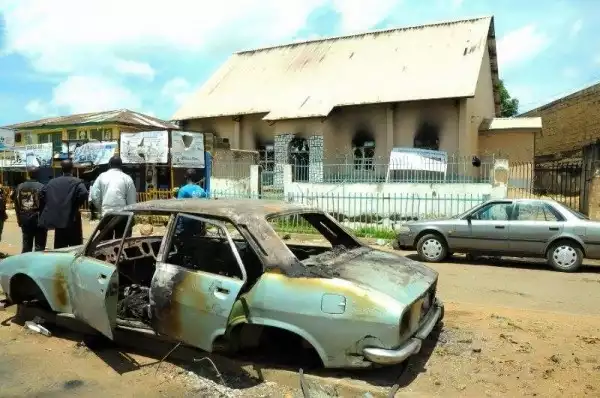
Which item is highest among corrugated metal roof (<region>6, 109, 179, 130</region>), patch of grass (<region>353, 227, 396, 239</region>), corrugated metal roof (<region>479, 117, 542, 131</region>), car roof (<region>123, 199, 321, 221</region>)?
corrugated metal roof (<region>6, 109, 179, 130</region>)

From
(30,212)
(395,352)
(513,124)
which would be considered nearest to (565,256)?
(395,352)

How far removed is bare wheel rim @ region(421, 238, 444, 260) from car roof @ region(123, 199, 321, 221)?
5766 millimetres

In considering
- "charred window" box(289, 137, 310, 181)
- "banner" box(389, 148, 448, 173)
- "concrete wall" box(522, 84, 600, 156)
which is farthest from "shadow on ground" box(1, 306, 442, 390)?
"concrete wall" box(522, 84, 600, 156)

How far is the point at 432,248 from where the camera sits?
10.1 metres

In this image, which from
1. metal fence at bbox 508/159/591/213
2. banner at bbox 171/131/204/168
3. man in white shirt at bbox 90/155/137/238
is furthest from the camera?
banner at bbox 171/131/204/168

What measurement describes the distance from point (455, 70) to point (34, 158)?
1923cm

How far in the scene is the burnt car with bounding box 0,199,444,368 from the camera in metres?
3.61

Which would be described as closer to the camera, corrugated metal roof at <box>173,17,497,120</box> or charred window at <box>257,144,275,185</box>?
corrugated metal roof at <box>173,17,497,120</box>

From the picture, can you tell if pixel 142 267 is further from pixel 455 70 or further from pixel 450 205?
pixel 455 70

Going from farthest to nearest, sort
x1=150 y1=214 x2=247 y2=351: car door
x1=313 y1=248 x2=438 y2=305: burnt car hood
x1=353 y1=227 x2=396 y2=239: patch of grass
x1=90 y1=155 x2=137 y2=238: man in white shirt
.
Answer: x1=353 y1=227 x2=396 y2=239: patch of grass, x1=90 y1=155 x2=137 y2=238: man in white shirt, x1=150 y1=214 x2=247 y2=351: car door, x1=313 y1=248 x2=438 y2=305: burnt car hood

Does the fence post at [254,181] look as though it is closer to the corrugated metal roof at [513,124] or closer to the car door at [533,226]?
the car door at [533,226]

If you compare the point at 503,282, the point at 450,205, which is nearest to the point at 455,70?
the point at 450,205

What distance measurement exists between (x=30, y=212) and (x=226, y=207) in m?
4.76

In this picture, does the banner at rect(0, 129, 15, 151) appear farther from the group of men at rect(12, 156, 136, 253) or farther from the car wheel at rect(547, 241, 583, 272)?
the car wheel at rect(547, 241, 583, 272)
